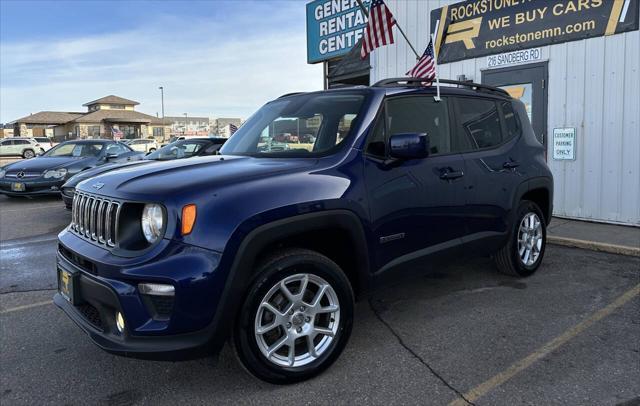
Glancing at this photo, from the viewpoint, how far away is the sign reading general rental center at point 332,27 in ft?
38.0

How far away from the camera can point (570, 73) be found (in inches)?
290

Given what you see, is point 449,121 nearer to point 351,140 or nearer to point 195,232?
point 351,140

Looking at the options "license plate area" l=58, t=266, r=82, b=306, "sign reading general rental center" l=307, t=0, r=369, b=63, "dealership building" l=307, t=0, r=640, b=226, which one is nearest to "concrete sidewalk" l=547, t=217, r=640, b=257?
"dealership building" l=307, t=0, r=640, b=226

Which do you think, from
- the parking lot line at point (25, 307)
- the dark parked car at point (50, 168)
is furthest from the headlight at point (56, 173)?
the parking lot line at point (25, 307)

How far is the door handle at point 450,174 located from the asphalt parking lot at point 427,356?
1119mm

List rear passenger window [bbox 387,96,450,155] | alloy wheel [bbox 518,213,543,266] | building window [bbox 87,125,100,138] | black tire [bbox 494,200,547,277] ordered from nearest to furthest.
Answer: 1. rear passenger window [bbox 387,96,450,155]
2. black tire [bbox 494,200,547,277]
3. alloy wheel [bbox 518,213,543,266]
4. building window [bbox 87,125,100,138]

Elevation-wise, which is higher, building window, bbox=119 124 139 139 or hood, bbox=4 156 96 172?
building window, bbox=119 124 139 139

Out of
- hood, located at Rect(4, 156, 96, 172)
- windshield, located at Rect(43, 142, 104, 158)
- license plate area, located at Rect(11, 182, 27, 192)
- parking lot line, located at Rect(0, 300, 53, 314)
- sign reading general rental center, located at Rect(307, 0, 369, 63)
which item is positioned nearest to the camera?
parking lot line, located at Rect(0, 300, 53, 314)

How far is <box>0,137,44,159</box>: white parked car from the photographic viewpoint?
116 ft

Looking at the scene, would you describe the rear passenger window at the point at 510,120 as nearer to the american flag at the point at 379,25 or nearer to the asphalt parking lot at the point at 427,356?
the asphalt parking lot at the point at 427,356

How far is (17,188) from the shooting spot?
10477 millimetres

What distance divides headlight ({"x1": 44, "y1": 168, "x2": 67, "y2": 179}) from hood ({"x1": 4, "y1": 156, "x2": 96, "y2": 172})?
99 mm

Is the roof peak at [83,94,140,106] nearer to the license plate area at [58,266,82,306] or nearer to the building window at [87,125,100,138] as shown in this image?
the building window at [87,125,100,138]

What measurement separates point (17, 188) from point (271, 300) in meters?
9.82
